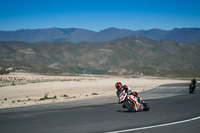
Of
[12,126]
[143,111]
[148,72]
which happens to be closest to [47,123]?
[12,126]

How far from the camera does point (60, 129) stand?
10.1 m

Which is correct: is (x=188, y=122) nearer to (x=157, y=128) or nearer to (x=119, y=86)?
(x=157, y=128)

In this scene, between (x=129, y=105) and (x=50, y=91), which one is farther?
(x=50, y=91)

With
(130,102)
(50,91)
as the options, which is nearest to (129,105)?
(130,102)

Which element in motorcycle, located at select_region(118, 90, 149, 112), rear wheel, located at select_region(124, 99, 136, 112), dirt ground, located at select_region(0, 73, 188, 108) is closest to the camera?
motorcycle, located at select_region(118, 90, 149, 112)

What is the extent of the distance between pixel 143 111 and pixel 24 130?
6.69 meters

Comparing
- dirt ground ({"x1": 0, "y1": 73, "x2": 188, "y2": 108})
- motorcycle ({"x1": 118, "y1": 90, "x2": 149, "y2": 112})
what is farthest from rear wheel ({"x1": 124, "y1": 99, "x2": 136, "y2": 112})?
dirt ground ({"x1": 0, "y1": 73, "x2": 188, "y2": 108})

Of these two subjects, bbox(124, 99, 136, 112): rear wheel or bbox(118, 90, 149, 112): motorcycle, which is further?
bbox(124, 99, 136, 112): rear wheel

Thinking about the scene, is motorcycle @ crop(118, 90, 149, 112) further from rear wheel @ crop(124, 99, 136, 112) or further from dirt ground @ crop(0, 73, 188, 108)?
dirt ground @ crop(0, 73, 188, 108)

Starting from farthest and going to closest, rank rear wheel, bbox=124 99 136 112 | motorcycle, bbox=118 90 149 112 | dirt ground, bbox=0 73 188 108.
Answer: dirt ground, bbox=0 73 188 108, rear wheel, bbox=124 99 136 112, motorcycle, bbox=118 90 149 112

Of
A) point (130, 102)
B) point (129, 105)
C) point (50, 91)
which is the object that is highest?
point (50, 91)

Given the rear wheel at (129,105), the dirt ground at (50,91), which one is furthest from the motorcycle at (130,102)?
the dirt ground at (50,91)

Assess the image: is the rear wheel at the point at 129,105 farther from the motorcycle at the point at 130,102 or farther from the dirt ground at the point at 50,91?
the dirt ground at the point at 50,91

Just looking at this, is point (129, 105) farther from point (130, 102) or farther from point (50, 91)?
point (50, 91)
